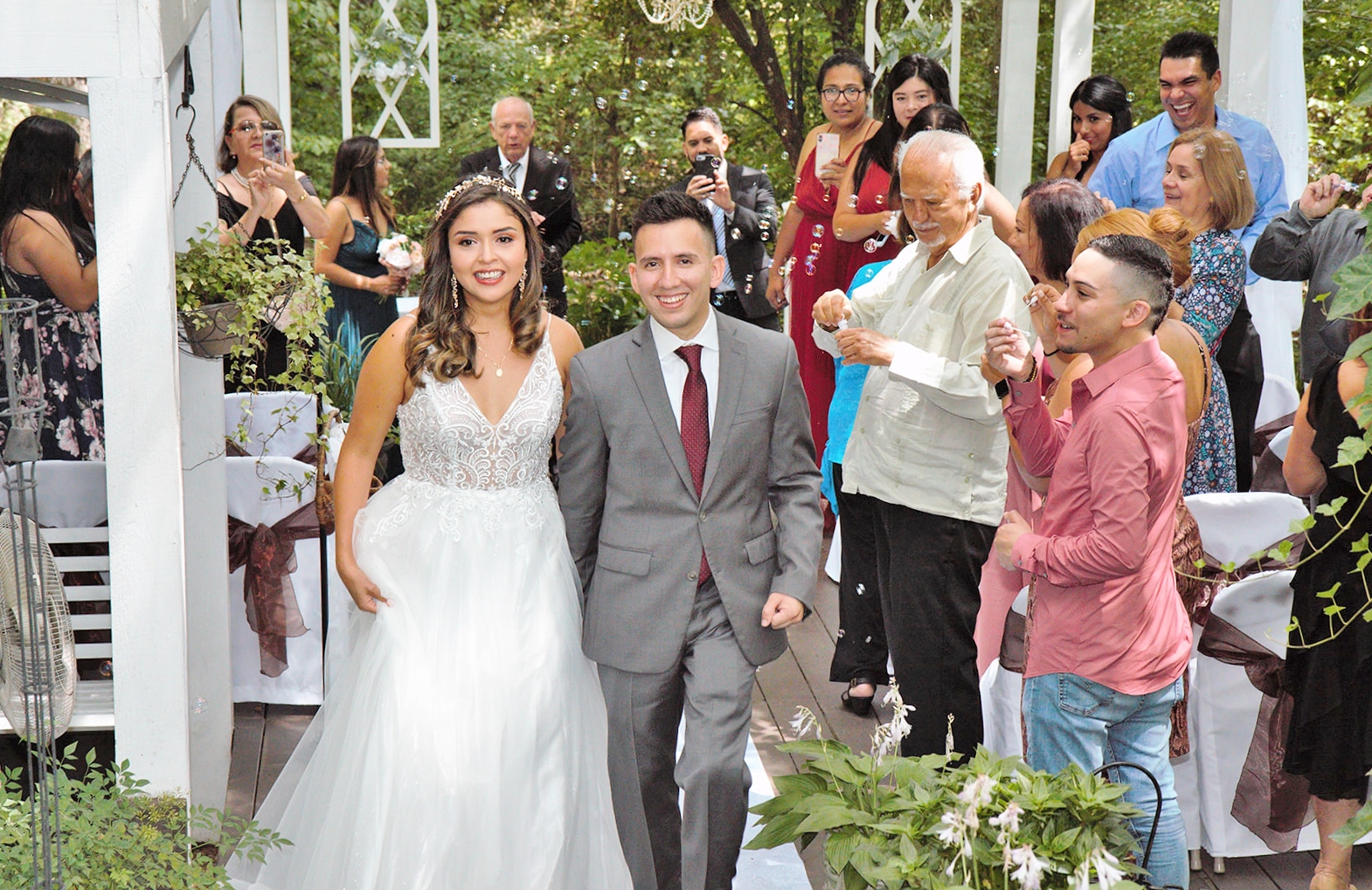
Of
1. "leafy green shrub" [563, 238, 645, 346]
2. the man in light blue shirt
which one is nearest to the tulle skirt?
the man in light blue shirt

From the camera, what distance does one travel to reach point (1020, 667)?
376cm

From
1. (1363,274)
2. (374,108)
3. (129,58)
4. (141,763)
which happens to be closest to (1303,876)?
(1363,274)

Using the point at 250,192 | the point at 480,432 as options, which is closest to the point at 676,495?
the point at 480,432

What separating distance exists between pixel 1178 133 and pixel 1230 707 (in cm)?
283

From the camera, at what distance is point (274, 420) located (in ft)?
16.9

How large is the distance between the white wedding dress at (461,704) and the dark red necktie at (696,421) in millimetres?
358

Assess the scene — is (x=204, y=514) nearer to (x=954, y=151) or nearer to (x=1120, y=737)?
(x=954, y=151)

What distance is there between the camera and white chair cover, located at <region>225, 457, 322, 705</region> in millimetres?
4672

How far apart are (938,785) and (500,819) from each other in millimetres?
1060

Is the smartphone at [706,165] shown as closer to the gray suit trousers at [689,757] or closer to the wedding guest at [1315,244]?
the wedding guest at [1315,244]

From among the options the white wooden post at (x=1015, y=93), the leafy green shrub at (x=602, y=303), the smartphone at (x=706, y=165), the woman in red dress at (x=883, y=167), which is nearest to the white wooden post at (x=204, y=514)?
the woman in red dress at (x=883, y=167)

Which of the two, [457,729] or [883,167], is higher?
[883,167]

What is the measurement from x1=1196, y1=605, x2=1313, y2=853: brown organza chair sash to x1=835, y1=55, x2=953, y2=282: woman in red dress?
7.46 feet

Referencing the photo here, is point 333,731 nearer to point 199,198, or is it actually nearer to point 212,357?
point 212,357
